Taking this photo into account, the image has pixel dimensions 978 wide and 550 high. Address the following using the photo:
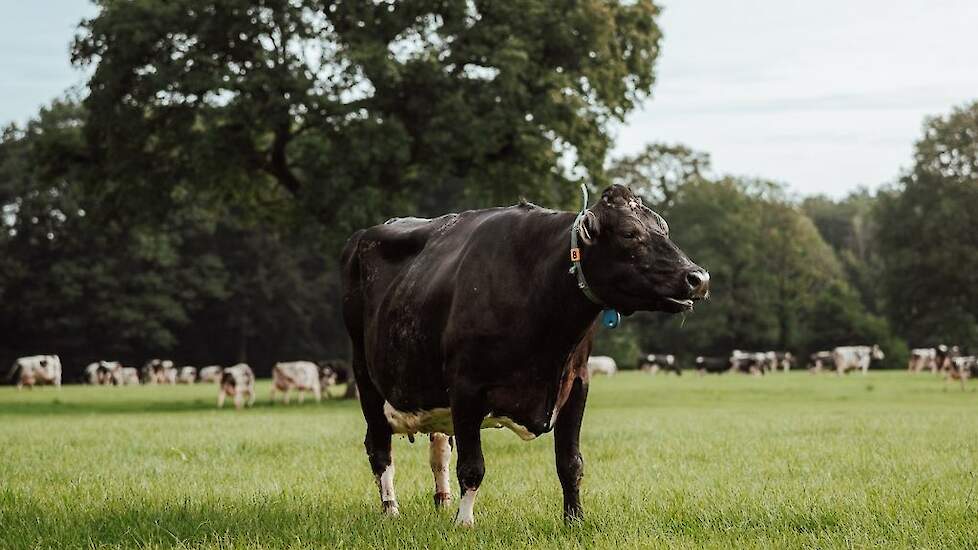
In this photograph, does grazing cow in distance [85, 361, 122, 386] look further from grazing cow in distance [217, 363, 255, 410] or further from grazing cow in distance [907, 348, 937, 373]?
grazing cow in distance [907, 348, 937, 373]

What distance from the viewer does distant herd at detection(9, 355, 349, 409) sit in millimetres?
32531

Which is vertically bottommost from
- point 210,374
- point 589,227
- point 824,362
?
point 210,374

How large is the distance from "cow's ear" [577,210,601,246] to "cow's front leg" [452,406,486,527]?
1266 mm

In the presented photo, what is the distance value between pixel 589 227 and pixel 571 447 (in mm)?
1577

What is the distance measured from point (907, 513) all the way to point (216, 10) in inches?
1012

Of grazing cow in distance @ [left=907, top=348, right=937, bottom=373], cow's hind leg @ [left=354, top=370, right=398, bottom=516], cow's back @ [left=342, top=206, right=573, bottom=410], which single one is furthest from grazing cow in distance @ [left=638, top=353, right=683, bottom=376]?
cow's back @ [left=342, top=206, right=573, bottom=410]

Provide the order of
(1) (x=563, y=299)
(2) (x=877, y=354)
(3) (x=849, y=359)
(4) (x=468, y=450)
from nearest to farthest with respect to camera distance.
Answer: (1) (x=563, y=299) < (4) (x=468, y=450) < (3) (x=849, y=359) < (2) (x=877, y=354)

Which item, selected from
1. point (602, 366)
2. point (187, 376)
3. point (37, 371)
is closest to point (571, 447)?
point (37, 371)

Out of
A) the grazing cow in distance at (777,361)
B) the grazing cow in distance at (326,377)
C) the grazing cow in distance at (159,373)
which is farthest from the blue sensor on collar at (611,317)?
the grazing cow in distance at (777,361)

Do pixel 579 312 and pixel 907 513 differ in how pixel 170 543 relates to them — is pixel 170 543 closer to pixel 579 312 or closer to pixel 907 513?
pixel 579 312

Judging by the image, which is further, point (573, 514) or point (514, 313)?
point (573, 514)

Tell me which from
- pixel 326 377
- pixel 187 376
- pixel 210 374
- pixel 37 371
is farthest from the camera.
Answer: pixel 210 374

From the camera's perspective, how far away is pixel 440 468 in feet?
27.0

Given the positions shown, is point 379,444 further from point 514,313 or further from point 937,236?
point 937,236
